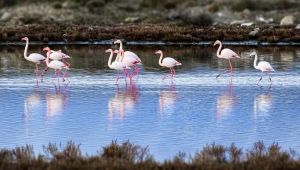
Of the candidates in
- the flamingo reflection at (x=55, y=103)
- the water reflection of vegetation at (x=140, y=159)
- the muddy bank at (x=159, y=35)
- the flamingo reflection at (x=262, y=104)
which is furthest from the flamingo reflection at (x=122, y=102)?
the muddy bank at (x=159, y=35)

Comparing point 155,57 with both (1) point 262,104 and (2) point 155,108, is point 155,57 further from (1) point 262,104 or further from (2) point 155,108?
(2) point 155,108

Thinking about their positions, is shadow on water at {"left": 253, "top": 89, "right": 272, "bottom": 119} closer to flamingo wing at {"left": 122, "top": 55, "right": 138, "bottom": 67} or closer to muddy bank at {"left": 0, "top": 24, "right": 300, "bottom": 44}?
flamingo wing at {"left": 122, "top": 55, "right": 138, "bottom": 67}

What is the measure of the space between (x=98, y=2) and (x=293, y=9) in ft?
46.1

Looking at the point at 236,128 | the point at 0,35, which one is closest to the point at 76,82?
the point at 236,128

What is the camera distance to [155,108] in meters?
17.3

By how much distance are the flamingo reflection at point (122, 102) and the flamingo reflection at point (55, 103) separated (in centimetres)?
103

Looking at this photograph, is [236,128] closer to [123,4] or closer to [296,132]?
[296,132]

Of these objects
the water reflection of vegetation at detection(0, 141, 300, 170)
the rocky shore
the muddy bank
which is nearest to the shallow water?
the water reflection of vegetation at detection(0, 141, 300, 170)

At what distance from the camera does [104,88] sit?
2062 cm

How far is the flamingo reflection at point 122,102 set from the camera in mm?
16594

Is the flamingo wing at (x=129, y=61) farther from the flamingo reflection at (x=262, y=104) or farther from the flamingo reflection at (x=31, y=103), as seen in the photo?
the flamingo reflection at (x=262, y=104)

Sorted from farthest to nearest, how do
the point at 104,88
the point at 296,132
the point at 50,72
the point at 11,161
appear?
1. the point at 50,72
2. the point at 104,88
3. the point at 296,132
4. the point at 11,161

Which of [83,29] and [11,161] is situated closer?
[11,161]

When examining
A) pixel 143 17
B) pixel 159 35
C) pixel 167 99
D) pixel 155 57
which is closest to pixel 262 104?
pixel 167 99
